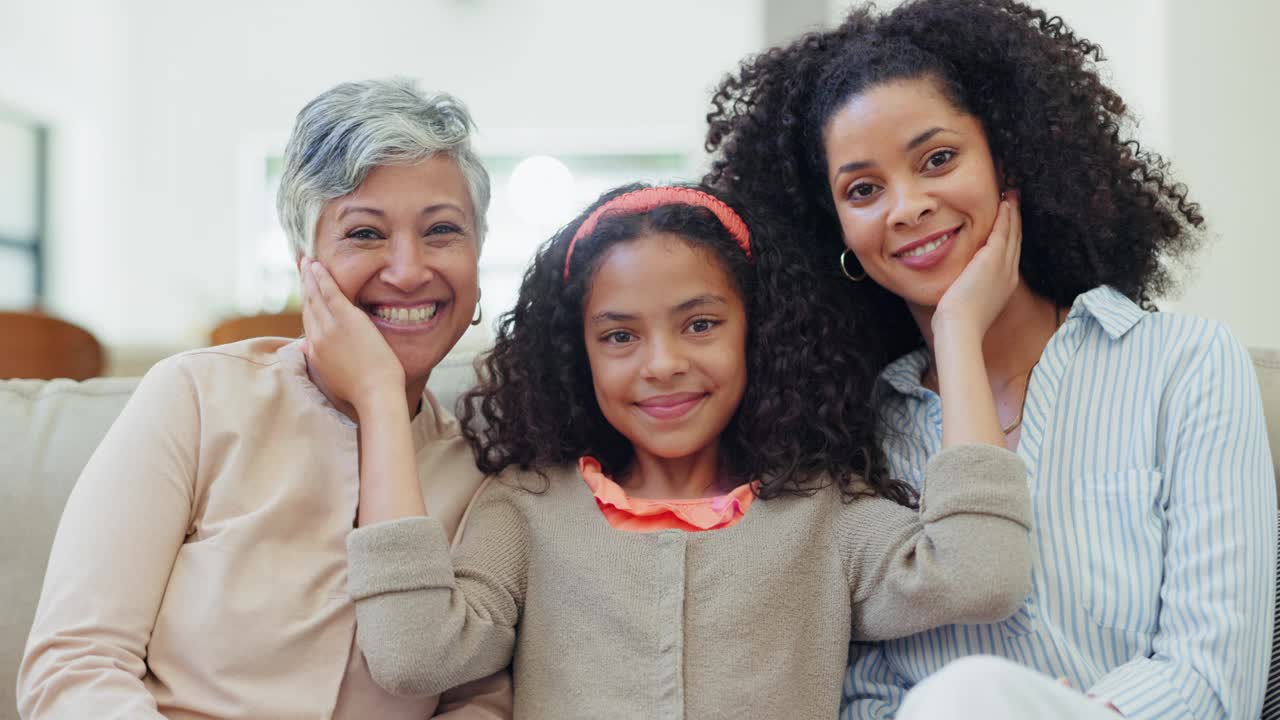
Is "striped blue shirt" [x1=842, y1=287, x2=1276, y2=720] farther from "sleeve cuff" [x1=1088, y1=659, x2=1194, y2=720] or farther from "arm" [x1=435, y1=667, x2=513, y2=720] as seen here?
"arm" [x1=435, y1=667, x2=513, y2=720]

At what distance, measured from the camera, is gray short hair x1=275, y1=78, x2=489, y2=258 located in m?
1.48

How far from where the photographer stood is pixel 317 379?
5.20 feet

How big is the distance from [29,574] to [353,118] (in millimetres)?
825

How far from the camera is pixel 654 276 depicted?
4.93 ft

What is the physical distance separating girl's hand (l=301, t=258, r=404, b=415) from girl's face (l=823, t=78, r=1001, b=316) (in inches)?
25.3

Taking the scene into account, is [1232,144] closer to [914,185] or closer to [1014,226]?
[1014,226]

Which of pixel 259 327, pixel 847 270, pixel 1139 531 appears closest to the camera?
pixel 1139 531

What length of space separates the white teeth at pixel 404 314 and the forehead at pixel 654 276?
0.23 m

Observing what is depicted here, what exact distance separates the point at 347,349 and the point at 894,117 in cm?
78

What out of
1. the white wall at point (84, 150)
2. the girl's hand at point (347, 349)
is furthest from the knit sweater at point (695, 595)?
the white wall at point (84, 150)

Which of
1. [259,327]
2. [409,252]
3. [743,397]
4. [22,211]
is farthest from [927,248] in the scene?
[22,211]

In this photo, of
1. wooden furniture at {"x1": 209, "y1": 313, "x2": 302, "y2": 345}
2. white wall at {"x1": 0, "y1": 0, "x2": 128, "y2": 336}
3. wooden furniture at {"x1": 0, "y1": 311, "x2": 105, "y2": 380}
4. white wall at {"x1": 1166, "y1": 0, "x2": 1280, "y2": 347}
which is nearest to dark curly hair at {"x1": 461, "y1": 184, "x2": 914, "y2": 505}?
wooden furniture at {"x1": 209, "y1": 313, "x2": 302, "y2": 345}

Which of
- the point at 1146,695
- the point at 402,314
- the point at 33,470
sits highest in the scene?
the point at 402,314

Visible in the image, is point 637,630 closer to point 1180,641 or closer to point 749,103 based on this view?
point 1180,641
